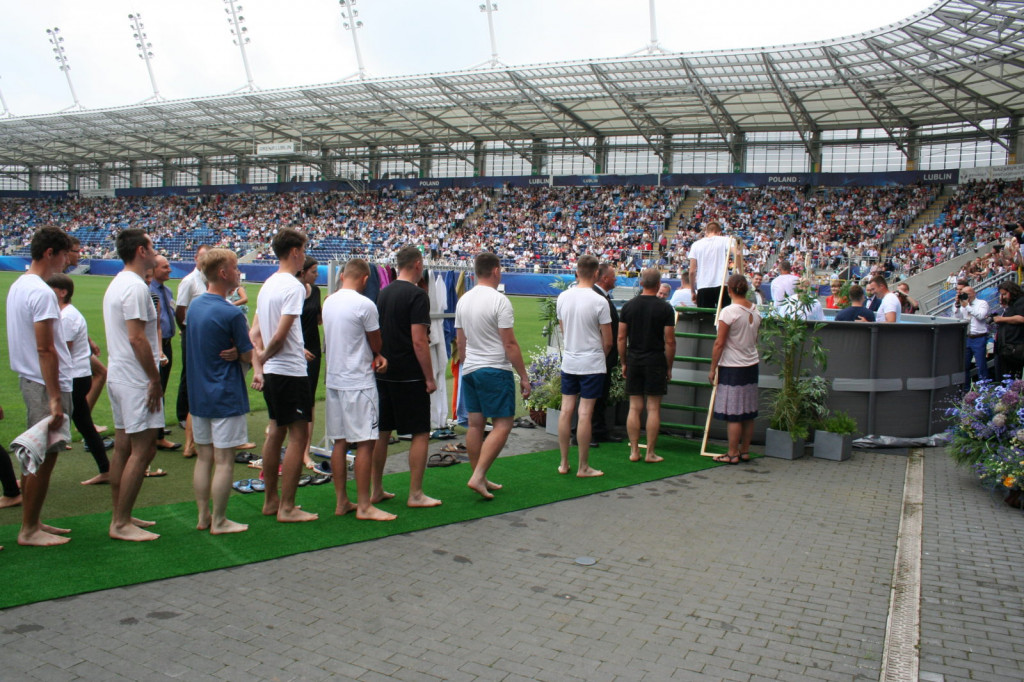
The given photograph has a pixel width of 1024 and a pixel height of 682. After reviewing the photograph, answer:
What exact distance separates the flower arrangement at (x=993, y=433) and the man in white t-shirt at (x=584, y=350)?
331cm

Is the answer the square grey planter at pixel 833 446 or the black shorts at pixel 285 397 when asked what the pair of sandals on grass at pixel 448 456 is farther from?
the square grey planter at pixel 833 446

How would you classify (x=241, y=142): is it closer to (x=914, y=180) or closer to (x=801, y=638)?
(x=914, y=180)

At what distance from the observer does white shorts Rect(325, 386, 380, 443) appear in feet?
18.6

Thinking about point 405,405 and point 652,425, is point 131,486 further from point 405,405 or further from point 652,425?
point 652,425

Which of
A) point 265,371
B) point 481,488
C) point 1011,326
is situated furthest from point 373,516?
point 1011,326

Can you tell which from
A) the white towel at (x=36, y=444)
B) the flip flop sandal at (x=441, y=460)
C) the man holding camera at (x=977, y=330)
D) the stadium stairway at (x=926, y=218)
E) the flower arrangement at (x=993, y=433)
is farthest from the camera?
the stadium stairway at (x=926, y=218)

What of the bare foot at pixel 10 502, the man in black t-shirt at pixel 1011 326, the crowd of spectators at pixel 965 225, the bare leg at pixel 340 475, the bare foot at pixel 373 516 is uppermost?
the crowd of spectators at pixel 965 225

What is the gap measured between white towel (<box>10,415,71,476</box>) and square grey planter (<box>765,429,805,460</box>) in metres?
6.55

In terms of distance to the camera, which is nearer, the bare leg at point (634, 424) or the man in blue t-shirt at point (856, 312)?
the bare leg at point (634, 424)

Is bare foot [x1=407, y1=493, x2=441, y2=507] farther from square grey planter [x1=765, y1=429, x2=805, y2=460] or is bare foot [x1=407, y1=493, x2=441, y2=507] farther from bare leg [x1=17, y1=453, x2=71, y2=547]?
square grey planter [x1=765, y1=429, x2=805, y2=460]

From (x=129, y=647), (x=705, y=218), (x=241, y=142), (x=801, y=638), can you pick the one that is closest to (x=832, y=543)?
(x=801, y=638)

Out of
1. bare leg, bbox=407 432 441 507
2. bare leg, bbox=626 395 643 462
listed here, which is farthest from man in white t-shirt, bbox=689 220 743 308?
bare leg, bbox=407 432 441 507

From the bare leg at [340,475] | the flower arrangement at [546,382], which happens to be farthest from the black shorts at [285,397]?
the flower arrangement at [546,382]

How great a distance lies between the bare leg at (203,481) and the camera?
5.25 meters
